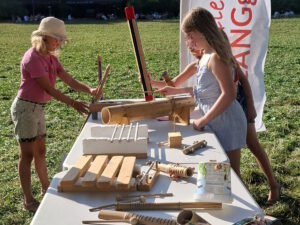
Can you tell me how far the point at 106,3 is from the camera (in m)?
41.4

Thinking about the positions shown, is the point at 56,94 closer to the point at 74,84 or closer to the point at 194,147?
the point at 74,84

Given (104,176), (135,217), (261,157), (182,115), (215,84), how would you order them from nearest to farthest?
(135,217)
(104,176)
(215,84)
(182,115)
(261,157)

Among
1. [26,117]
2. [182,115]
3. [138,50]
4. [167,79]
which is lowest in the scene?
[26,117]

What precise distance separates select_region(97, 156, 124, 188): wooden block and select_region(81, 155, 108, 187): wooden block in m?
0.02

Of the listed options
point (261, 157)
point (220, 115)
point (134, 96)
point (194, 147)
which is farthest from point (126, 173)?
point (134, 96)

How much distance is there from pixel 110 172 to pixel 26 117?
149 cm

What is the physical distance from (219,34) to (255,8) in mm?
1217

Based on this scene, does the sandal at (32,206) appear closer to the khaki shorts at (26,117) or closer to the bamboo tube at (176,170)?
the khaki shorts at (26,117)

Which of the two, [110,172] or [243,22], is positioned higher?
[243,22]

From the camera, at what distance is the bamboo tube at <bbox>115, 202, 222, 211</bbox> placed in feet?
5.82

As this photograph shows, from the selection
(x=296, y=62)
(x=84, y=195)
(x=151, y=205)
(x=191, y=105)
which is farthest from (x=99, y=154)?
(x=296, y=62)

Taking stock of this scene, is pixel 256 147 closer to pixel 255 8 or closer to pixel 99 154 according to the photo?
pixel 255 8

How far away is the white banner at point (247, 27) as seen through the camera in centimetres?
381

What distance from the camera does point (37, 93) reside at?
327cm
